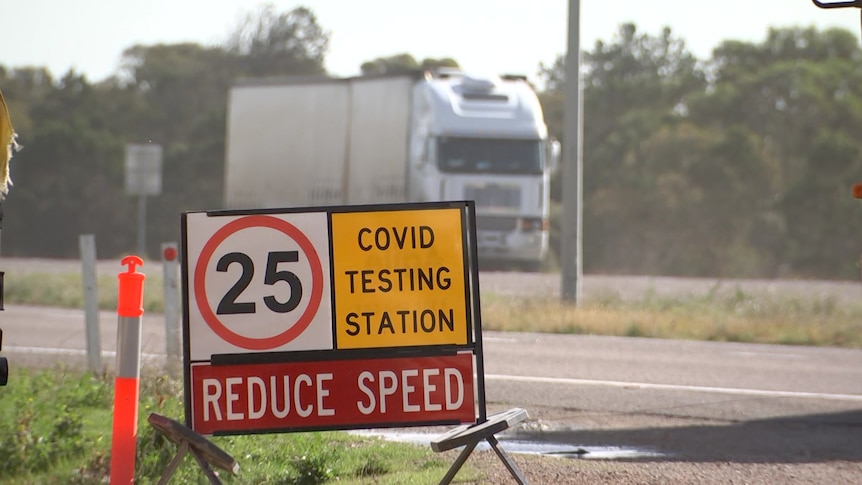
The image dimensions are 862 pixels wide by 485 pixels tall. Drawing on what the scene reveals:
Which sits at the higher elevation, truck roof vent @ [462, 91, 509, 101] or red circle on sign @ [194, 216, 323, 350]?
truck roof vent @ [462, 91, 509, 101]

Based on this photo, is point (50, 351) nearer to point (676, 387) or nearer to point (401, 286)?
point (676, 387)

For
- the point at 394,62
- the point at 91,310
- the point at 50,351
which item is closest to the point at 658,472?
the point at 91,310

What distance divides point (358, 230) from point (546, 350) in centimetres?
941

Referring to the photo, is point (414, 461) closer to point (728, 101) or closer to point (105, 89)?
point (728, 101)

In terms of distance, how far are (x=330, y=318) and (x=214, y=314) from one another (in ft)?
1.68

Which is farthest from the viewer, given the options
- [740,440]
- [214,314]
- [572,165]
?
[572,165]

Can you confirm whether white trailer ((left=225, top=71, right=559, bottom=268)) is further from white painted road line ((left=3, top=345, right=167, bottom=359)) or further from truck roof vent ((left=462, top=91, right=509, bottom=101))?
white painted road line ((left=3, top=345, right=167, bottom=359))

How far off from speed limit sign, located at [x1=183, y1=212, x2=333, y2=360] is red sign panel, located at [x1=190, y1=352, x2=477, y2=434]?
0.13 m

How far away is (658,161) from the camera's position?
2029 inches

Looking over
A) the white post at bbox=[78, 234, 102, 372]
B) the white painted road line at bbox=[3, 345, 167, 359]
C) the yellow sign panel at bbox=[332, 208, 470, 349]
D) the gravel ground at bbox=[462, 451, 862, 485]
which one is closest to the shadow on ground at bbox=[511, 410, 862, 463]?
the gravel ground at bbox=[462, 451, 862, 485]

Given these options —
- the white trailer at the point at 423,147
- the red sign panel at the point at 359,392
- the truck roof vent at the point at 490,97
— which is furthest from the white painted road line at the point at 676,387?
the truck roof vent at the point at 490,97

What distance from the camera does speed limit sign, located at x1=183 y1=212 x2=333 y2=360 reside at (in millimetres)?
6016

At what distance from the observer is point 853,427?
33.9 feet

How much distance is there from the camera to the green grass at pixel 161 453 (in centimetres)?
701
